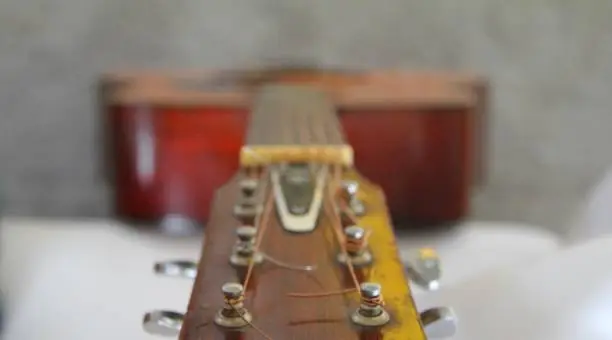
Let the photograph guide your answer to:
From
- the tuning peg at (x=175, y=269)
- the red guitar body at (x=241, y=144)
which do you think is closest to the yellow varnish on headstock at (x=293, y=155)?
the tuning peg at (x=175, y=269)

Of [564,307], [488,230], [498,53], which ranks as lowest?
[488,230]

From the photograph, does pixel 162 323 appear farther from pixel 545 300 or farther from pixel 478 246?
pixel 478 246

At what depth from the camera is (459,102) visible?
1.54m

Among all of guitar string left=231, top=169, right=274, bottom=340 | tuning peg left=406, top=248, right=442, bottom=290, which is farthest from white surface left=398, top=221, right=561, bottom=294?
guitar string left=231, top=169, right=274, bottom=340

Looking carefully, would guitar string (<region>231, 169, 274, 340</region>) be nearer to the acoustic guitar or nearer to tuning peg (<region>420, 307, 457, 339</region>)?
the acoustic guitar

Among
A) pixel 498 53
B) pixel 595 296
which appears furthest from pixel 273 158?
pixel 498 53

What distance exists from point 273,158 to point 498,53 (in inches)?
41.9

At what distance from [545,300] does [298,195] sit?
0.85 ft

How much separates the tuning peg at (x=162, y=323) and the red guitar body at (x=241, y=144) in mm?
862

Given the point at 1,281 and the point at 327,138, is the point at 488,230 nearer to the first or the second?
the point at 327,138

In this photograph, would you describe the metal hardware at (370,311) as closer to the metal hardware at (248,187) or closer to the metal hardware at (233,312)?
the metal hardware at (233,312)

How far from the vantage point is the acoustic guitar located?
61 centimetres

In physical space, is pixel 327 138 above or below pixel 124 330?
above

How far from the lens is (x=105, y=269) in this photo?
1266mm
